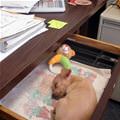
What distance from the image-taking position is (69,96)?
0.92 m

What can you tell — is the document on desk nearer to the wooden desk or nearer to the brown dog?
the wooden desk

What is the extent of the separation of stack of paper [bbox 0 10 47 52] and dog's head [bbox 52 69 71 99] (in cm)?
21

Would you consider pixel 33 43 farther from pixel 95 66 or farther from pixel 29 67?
pixel 95 66

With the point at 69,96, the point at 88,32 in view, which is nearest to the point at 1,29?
the point at 69,96

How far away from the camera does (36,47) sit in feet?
3.05

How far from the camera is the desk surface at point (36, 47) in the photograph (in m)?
0.77

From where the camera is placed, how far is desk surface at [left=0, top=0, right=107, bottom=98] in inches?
30.5

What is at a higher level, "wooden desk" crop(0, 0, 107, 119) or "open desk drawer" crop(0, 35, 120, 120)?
"wooden desk" crop(0, 0, 107, 119)

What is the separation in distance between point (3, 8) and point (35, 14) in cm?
16

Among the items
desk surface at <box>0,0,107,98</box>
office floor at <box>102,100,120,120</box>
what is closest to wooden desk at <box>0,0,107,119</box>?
desk surface at <box>0,0,107,98</box>

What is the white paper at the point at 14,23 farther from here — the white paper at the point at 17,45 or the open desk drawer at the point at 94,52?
the open desk drawer at the point at 94,52

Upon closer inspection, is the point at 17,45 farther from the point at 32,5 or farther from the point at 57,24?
the point at 32,5

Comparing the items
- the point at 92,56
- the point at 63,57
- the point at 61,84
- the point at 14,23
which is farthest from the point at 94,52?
the point at 14,23

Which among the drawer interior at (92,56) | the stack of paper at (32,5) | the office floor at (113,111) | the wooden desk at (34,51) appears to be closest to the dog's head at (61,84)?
the wooden desk at (34,51)
